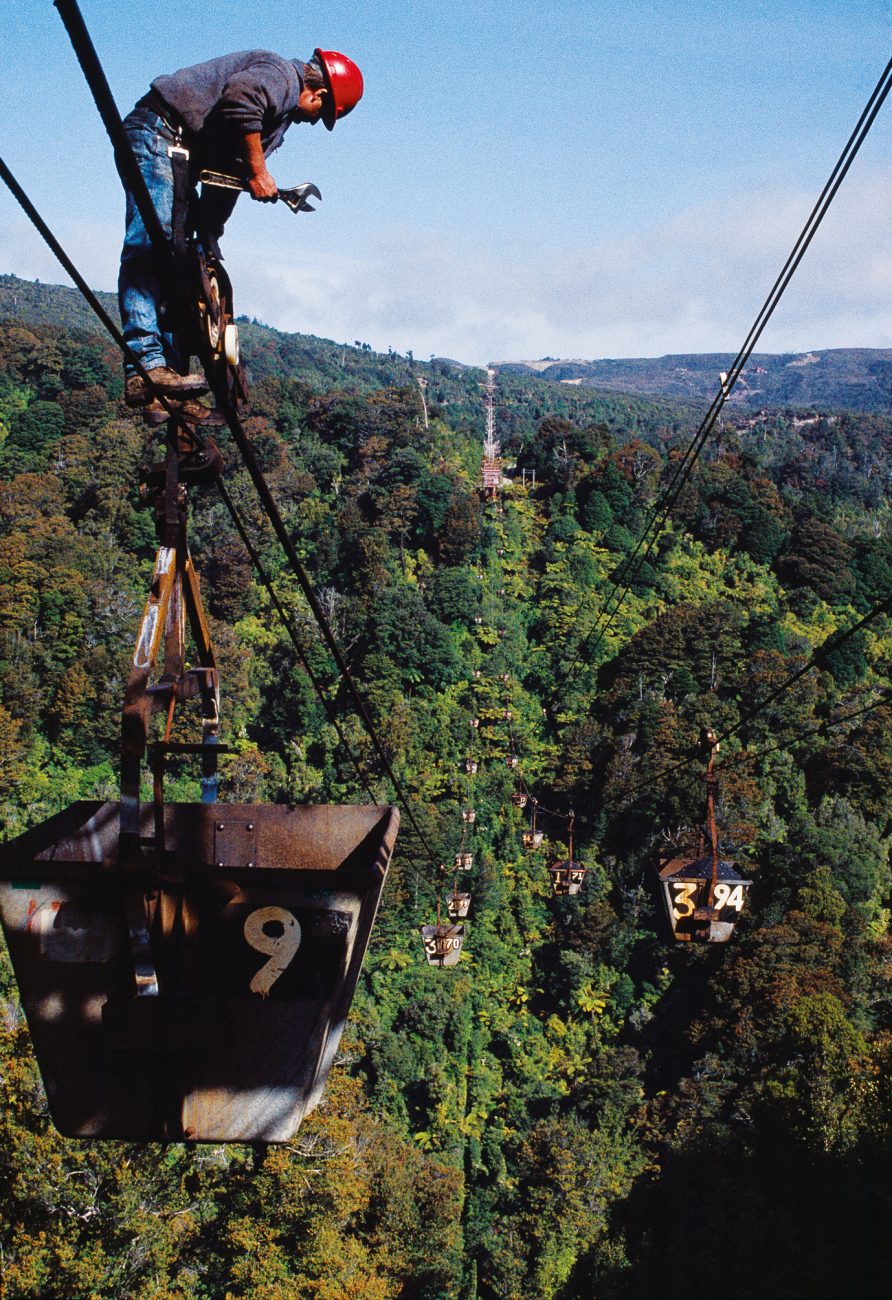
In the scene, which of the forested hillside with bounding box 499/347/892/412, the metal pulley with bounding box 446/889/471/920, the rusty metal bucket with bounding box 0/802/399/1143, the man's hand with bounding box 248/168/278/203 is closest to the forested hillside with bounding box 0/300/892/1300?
the metal pulley with bounding box 446/889/471/920

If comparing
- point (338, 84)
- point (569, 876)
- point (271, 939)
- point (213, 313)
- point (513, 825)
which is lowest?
point (513, 825)

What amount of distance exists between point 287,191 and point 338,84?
0.54 m

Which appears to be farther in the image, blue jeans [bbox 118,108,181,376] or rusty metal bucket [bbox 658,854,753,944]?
rusty metal bucket [bbox 658,854,753,944]

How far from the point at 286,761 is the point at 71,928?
34.1m

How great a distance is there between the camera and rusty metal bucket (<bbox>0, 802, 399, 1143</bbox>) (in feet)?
10.2

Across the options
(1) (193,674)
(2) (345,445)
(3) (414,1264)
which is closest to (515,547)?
(2) (345,445)

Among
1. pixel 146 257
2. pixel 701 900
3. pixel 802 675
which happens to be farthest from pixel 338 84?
pixel 802 675

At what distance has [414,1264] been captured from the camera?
21172 millimetres

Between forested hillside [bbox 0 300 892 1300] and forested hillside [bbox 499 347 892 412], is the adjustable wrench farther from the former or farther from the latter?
forested hillside [bbox 499 347 892 412]

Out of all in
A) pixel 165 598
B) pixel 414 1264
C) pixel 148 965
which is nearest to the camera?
pixel 148 965

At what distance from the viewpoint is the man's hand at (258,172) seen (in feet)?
Answer: 11.4

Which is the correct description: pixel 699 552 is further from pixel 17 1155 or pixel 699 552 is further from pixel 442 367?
pixel 442 367

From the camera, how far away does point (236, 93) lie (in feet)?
11.3

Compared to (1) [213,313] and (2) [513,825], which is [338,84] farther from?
(2) [513,825]
